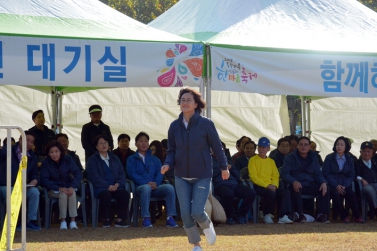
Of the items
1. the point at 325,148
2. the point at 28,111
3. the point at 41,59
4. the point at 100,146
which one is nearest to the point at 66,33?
the point at 41,59

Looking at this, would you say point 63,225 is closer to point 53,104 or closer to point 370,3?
point 53,104

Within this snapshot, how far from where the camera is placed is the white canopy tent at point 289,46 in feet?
31.0

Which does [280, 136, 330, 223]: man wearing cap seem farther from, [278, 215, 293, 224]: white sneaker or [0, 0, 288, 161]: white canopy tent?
[0, 0, 288, 161]: white canopy tent

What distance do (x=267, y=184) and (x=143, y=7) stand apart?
767 inches

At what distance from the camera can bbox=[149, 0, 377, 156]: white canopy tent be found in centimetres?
946

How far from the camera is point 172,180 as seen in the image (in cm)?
1041

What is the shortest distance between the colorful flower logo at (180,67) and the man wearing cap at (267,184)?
5.87ft

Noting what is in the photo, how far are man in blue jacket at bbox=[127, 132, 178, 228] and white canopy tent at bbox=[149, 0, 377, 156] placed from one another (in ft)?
5.07

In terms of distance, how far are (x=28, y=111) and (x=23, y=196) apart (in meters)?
8.79

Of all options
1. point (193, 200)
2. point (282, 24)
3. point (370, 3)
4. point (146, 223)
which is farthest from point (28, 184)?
point (370, 3)

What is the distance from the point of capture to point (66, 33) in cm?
892

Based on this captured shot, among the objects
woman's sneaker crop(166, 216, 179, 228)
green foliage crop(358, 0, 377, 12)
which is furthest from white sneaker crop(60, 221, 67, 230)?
green foliage crop(358, 0, 377, 12)

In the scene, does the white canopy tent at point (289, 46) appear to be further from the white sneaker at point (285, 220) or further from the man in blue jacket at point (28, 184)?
the man in blue jacket at point (28, 184)

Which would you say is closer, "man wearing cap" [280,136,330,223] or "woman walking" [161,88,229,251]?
"woman walking" [161,88,229,251]
